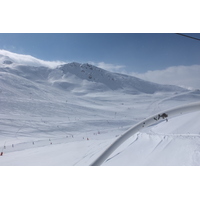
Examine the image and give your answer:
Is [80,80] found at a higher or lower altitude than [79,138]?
higher

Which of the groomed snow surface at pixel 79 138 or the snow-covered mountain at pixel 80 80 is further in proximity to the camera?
the snow-covered mountain at pixel 80 80

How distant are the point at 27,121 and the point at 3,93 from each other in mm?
10192

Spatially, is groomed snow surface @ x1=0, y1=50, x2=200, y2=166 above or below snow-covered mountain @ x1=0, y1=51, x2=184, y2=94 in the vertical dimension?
below

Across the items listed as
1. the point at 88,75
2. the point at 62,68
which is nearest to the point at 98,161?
the point at 88,75

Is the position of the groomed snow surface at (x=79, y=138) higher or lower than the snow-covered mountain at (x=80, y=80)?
lower

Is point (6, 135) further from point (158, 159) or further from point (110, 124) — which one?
point (158, 159)

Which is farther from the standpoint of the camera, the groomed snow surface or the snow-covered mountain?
the snow-covered mountain

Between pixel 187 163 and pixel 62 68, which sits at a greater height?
pixel 62 68

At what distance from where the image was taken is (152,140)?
5562mm

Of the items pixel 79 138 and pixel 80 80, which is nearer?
pixel 79 138

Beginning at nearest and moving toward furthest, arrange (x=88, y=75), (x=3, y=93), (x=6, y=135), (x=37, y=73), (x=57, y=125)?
(x=6, y=135) → (x=57, y=125) → (x=3, y=93) → (x=37, y=73) → (x=88, y=75)

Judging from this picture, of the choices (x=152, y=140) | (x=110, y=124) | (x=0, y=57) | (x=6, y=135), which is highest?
(x=0, y=57)

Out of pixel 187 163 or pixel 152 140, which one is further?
pixel 152 140

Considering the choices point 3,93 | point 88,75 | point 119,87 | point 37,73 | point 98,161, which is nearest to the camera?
point 98,161
